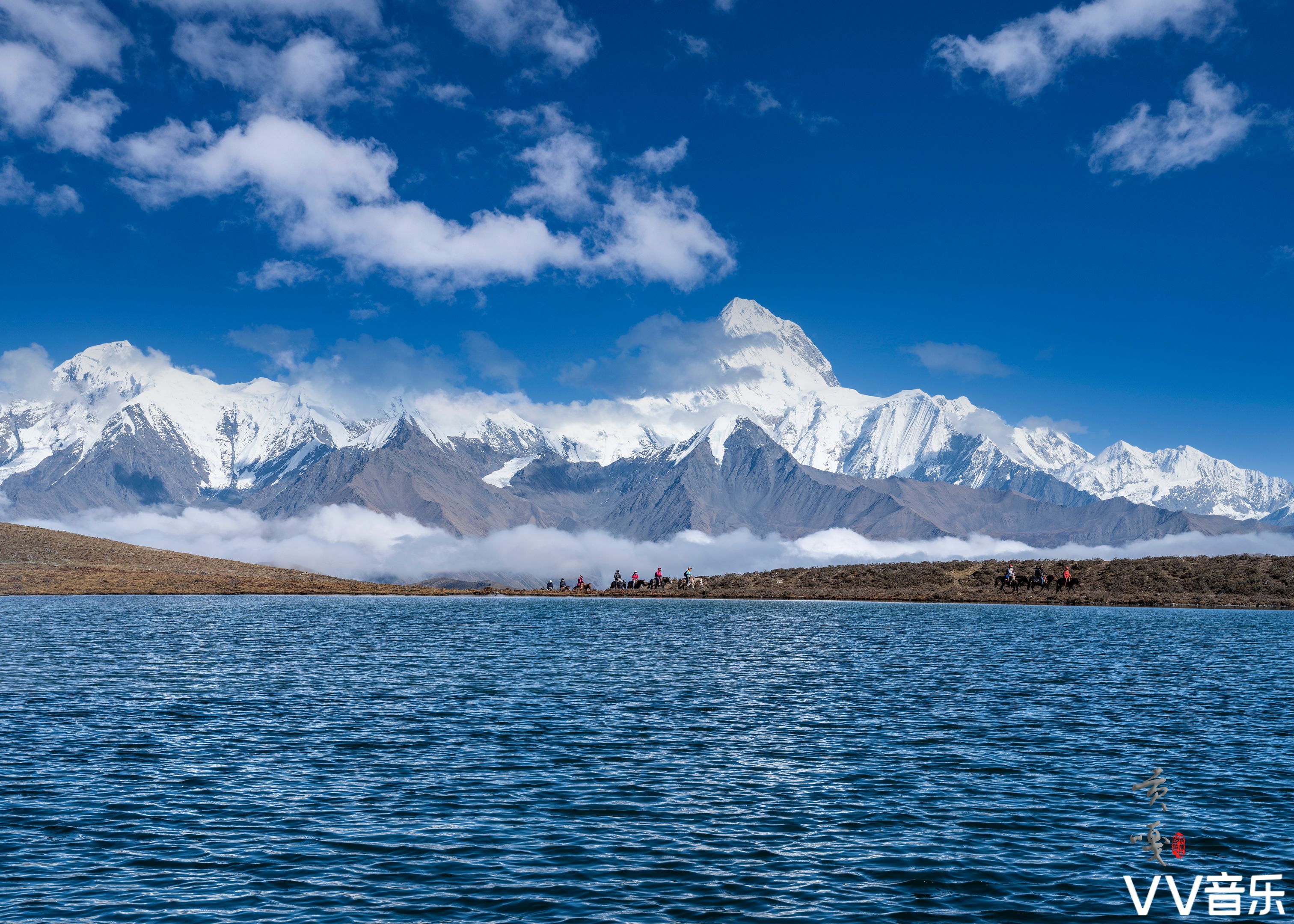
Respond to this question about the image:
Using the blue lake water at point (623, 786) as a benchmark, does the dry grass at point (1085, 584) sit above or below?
above

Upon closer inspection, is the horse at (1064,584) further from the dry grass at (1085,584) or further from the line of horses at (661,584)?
the line of horses at (661,584)

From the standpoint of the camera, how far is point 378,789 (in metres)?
29.7

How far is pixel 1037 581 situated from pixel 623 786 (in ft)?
439

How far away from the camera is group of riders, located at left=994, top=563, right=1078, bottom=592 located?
492 ft

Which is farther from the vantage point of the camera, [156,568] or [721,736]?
[156,568]

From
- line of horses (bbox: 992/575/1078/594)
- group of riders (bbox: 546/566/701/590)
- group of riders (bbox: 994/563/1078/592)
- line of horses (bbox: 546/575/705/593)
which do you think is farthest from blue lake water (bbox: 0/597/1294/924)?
line of horses (bbox: 546/575/705/593)

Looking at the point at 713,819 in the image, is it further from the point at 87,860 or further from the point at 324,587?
the point at 324,587

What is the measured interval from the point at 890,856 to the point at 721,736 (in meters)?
15.4

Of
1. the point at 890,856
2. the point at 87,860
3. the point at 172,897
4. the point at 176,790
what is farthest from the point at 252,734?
the point at 890,856

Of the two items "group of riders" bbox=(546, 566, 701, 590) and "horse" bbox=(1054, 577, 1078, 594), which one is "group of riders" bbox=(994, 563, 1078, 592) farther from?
"group of riders" bbox=(546, 566, 701, 590)

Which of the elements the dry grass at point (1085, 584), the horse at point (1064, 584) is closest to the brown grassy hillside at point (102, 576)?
the dry grass at point (1085, 584)

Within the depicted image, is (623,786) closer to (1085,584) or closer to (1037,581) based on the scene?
(1037,581)

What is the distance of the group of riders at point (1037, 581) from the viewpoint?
492 feet

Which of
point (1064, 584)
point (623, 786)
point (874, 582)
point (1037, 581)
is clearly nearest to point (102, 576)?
point (874, 582)
